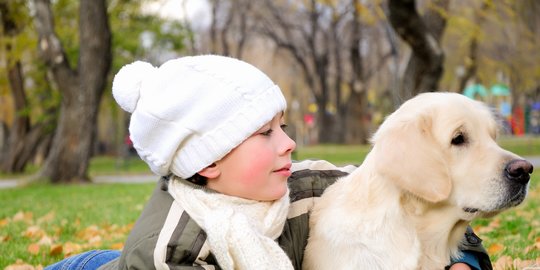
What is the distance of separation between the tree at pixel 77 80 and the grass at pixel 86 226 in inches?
118

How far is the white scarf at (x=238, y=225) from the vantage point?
2781mm

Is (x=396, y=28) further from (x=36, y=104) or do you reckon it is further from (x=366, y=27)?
(x=366, y=27)

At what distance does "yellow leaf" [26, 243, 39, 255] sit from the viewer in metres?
5.70

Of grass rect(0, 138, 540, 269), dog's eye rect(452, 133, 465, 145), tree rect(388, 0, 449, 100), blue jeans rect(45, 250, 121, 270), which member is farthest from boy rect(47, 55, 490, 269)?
tree rect(388, 0, 449, 100)

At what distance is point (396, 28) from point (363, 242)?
31.6ft

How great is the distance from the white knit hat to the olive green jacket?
8.9 inches

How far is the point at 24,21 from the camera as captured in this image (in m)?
22.5


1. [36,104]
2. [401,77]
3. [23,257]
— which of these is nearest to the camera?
[23,257]

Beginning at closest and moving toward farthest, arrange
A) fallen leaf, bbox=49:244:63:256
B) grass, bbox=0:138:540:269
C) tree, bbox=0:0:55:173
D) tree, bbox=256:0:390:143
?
grass, bbox=0:138:540:269 → fallen leaf, bbox=49:244:63:256 → tree, bbox=0:0:55:173 → tree, bbox=256:0:390:143

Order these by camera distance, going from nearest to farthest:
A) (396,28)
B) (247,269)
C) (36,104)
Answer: (247,269)
(396,28)
(36,104)

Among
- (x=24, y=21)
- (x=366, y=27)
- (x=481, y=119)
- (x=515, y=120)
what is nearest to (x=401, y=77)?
(x=481, y=119)

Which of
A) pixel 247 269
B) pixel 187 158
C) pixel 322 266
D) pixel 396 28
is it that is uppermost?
pixel 187 158

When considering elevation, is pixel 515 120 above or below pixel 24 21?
below

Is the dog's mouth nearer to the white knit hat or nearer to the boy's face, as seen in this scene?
the boy's face
